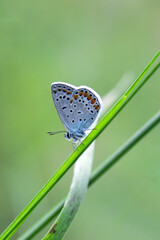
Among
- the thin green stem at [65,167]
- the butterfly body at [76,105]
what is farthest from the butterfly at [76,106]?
the thin green stem at [65,167]

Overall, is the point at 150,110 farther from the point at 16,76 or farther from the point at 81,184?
the point at 81,184

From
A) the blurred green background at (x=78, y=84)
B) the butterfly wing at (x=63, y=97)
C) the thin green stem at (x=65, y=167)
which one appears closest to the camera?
the thin green stem at (x=65, y=167)

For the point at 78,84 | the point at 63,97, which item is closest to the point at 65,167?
the point at 63,97

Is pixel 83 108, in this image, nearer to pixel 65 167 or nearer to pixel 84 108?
pixel 84 108

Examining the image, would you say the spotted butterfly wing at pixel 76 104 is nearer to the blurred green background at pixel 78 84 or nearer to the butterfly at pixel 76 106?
the butterfly at pixel 76 106

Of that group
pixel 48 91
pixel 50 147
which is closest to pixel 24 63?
pixel 48 91

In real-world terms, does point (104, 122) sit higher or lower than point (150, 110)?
higher
